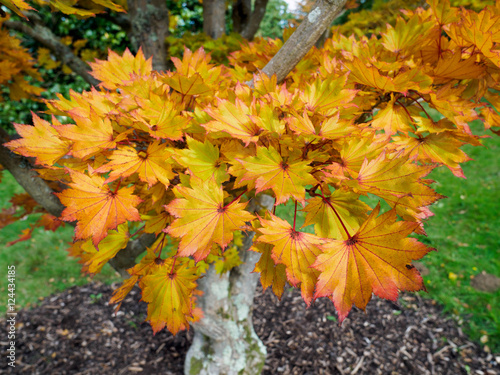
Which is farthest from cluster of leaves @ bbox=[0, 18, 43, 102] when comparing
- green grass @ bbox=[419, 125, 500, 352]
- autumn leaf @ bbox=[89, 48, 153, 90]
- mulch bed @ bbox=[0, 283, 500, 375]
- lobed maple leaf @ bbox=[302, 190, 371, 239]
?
green grass @ bbox=[419, 125, 500, 352]

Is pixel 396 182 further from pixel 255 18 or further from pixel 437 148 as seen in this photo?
pixel 255 18

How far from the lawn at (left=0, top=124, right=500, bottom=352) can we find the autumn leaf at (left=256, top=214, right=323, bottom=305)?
2.48m

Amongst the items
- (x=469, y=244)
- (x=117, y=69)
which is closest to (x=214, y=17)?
(x=117, y=69)

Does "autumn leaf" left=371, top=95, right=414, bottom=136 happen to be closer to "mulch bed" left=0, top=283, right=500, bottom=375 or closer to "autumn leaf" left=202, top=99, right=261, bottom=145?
"autumn leaf" left=202, top=99, right=261, bottom=145

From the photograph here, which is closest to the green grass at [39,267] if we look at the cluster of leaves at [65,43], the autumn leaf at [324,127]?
the cluster of leaves at [65,43]

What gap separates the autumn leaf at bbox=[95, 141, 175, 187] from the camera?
2.42 feet

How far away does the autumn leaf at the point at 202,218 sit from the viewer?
0.68 meters

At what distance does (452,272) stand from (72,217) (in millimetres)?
3317

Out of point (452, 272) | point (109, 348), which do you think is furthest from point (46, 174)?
point (452, 272)

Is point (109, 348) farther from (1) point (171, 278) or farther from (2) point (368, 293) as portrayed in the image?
(2) point (368, 293)

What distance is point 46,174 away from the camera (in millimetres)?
928

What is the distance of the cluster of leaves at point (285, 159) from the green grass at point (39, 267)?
2.41 m

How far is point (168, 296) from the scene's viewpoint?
3.02 ft

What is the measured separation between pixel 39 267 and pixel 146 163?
319 cm
